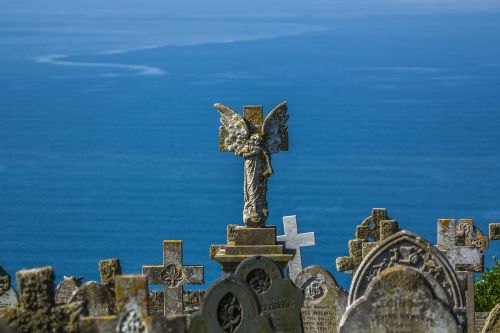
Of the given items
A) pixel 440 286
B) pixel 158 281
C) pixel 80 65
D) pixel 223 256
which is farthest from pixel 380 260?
pixel 80 65

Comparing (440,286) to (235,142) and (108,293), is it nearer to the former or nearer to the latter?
(108,293)

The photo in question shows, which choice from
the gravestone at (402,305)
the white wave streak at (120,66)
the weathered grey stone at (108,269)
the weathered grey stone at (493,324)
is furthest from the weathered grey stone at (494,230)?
the white wave streak at (120,66)

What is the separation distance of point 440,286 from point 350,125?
4458 inches

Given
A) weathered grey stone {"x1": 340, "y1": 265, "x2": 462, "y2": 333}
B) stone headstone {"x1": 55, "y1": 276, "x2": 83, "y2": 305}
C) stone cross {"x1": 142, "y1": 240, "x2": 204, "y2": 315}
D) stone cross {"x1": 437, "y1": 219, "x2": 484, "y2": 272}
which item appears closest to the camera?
weathered grey stone {"x1": 340, "y1": 265, "x2": 462, "y2": 333}

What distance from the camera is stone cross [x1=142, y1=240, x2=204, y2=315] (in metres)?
21.9

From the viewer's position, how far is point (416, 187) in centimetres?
8369

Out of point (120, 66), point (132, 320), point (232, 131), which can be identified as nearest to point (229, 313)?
point (132, 320)

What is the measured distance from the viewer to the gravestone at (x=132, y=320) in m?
12.6

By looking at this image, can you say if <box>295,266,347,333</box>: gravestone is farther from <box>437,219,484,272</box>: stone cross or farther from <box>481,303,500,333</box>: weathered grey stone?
<box>437,219,484,272</box>: stone cross

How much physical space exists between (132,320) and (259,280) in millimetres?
5457

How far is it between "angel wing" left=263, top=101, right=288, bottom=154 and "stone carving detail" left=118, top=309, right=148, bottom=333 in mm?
9420

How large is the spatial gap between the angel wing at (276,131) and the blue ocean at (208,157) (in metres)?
18.3

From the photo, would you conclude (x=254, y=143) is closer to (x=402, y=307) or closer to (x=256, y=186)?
(x=256, y=186)

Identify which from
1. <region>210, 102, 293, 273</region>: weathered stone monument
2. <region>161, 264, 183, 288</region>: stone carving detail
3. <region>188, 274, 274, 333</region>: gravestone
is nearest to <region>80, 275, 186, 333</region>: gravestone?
<region>188, 274, 274, 333</region>: gravestone
